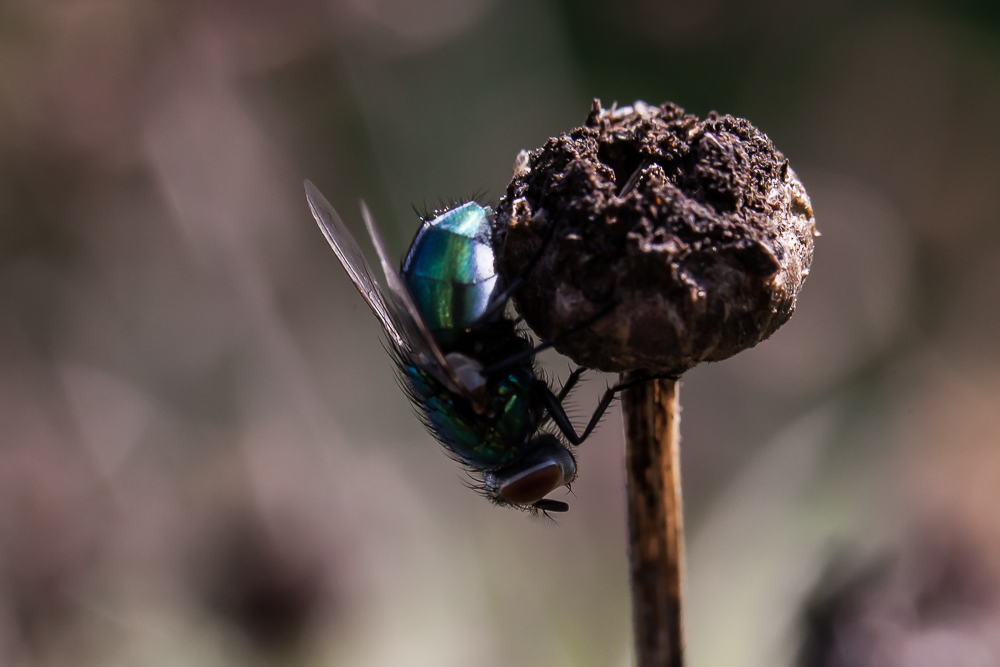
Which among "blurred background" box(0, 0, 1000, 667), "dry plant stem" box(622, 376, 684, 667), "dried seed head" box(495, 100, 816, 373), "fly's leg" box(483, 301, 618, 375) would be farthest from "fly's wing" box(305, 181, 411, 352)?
"blurred background" box(0, 0, 1000, 667)

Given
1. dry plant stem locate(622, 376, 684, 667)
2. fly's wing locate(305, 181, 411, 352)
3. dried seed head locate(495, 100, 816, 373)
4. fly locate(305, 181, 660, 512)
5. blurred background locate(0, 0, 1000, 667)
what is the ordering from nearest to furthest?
dried seed head locate(495, 100, 816, 373), dry plant stem locate(622, 376, 684, 667), fly locate(305, 181, 660, 512), fly's wing locate(305, 181, 411, 352), blurred background locate(0, 0, 1000, 667)

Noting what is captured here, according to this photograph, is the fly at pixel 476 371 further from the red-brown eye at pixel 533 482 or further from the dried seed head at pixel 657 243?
the dried seed head at pixel 657 243

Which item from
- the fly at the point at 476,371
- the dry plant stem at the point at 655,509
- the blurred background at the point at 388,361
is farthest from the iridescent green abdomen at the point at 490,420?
the blurred background at the point at 388,361

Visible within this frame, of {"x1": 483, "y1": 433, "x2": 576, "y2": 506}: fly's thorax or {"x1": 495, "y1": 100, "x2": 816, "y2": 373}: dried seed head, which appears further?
{"x1": 483, "y1": 433, "x2": 576, "y2": 506}: fly's thorax

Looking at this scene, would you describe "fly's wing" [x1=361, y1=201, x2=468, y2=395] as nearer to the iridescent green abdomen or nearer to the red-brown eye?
the iridescent green abdomen

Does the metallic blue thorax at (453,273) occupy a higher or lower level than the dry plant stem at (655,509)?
higher

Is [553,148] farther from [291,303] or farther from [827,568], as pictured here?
[291,303]

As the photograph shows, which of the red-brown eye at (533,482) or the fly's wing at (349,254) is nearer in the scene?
the red-brown eye at (533,482)
